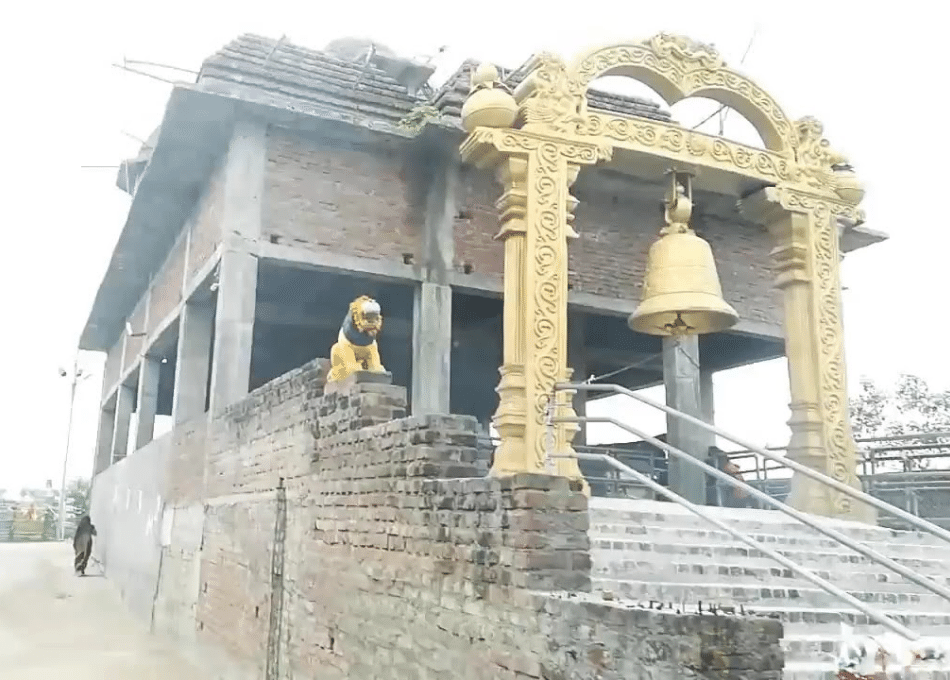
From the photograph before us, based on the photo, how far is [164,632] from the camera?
424 inches

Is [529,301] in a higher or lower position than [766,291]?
lower

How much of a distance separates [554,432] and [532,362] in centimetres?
50

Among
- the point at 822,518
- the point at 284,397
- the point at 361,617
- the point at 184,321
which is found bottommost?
the point at 361,617

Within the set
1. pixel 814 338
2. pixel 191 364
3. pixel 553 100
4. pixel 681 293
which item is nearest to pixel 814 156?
pixel 814 338

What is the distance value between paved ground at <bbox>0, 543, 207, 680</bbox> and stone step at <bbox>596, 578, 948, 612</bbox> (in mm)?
6019

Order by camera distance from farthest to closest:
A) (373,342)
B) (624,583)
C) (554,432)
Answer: (373,342) < (554,432) < (624,583)

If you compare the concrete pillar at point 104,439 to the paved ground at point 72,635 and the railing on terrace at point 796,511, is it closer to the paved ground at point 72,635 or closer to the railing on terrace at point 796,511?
the paved ground at point 72,635

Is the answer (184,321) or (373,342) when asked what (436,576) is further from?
(184,321)

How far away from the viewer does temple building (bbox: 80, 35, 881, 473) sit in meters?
9.45

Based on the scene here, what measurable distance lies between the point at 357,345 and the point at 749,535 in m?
3.22

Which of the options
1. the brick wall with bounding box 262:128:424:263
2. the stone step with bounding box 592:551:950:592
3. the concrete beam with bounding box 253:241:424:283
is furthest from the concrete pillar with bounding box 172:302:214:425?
the stone step with bounding box 592:551:950:592

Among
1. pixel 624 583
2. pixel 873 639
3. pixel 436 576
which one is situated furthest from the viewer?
pixel 436 576

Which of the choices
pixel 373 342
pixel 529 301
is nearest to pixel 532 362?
pixel 529 301

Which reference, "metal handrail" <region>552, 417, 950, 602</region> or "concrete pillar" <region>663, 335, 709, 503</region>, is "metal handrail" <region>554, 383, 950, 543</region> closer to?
"metal handrail" <region>552, 417, 950, 602</region>
